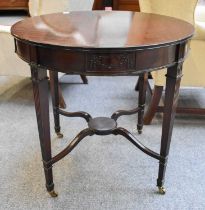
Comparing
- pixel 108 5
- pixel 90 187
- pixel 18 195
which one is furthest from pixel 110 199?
pixel 108 5

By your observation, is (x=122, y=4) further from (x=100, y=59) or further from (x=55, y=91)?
(x=100, y=59)

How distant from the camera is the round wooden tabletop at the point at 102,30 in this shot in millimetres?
913

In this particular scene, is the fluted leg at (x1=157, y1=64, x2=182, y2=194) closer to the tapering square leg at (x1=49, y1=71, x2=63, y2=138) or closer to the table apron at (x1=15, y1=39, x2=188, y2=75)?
the table apron at (x1=15, y1=39, x2=188, y2=75)

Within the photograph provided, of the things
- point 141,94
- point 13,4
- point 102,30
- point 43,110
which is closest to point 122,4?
point 13,4

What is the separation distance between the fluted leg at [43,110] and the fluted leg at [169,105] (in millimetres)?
454

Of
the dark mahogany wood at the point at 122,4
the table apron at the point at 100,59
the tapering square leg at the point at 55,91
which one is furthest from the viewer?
the dark mahogany wood at the point at 122,4

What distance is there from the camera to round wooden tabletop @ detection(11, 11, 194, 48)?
913 mm

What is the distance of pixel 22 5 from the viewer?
3.01 metres

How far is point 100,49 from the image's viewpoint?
2.83 ft

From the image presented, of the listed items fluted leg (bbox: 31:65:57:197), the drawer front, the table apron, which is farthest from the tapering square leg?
the drawer front

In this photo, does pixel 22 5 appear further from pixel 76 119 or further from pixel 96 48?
pixel 96 48

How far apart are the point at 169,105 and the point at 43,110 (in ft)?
1.57

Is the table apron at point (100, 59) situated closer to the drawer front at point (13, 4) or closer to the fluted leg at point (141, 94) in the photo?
the fluted leg at point (141, 94)

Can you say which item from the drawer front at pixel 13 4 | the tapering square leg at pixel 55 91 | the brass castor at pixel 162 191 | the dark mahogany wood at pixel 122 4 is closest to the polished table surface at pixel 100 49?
the brass castor at pixel 162 191
